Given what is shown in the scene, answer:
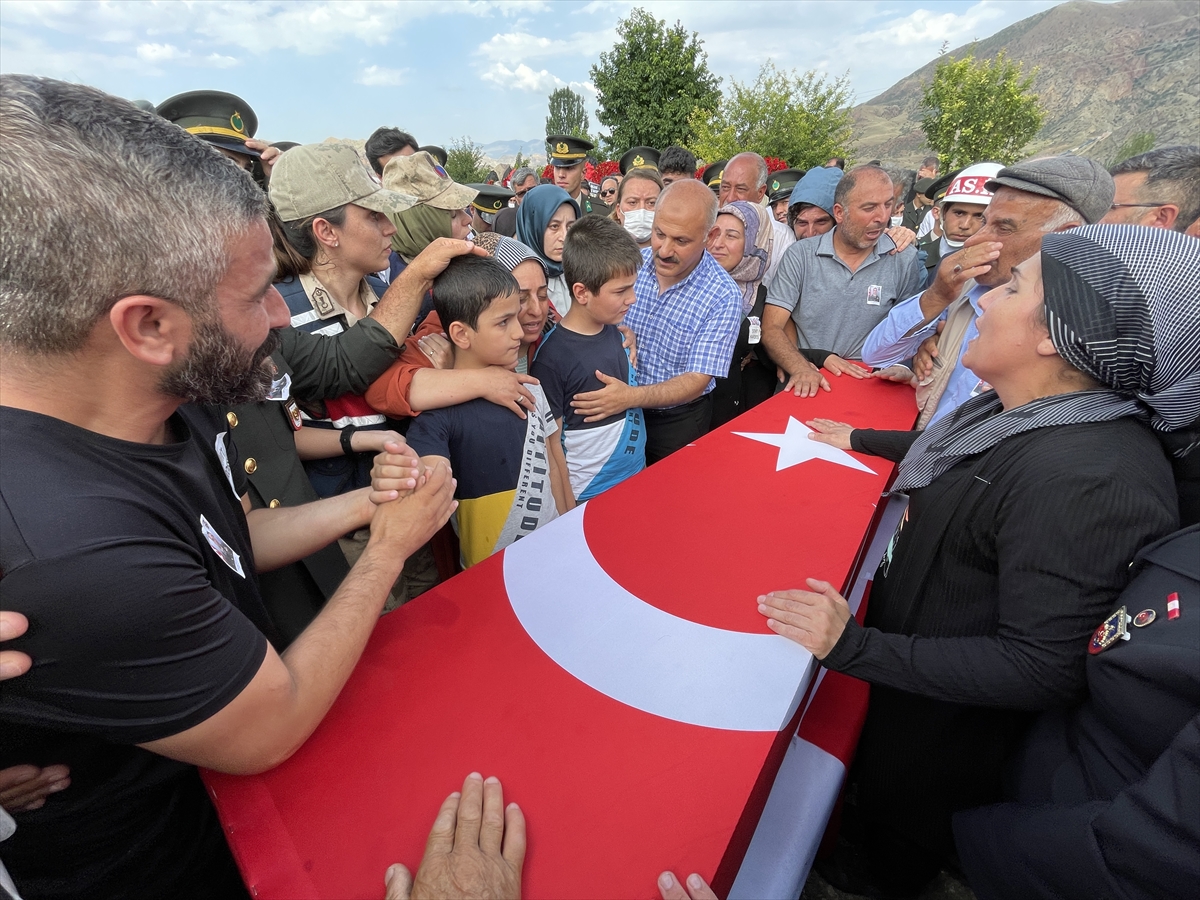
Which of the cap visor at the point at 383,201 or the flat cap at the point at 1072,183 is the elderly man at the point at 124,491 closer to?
the cap visor at the point at 383,201

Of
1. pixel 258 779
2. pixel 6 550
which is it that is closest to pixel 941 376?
pixel 258 779

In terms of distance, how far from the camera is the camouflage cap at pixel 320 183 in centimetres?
215

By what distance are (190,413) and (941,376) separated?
2.96 meters

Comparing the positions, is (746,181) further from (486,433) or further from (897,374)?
(486,433)

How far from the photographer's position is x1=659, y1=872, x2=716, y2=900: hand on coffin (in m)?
0.87

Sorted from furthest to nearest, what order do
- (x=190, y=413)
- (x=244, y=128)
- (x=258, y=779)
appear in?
(x=244, y=128), (x=190, y=413), (x=258, y=779)

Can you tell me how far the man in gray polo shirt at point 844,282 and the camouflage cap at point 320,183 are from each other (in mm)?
2532

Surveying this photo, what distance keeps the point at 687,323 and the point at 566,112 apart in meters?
94.6

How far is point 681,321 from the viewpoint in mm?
3316

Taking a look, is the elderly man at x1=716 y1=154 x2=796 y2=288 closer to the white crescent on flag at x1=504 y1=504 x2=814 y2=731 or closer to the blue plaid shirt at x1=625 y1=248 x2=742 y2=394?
the blue plaid shirt at x1=625 y1=248 x2=742 y2=394

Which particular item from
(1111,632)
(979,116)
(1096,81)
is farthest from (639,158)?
(1096,81)

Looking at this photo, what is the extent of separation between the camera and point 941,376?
8.89 ft

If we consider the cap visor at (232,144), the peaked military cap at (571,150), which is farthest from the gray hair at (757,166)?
the cap visor at (232,144)

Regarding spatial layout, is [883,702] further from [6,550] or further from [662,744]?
[6,550]
